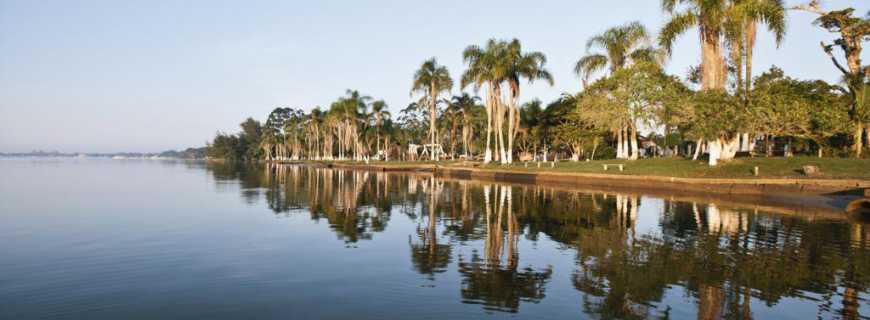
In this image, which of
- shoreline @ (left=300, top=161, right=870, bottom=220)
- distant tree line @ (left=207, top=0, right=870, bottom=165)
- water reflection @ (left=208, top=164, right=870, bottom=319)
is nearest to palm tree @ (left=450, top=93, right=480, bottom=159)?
distant tree line @ (left=207, top=0, right=870, bottom=165)

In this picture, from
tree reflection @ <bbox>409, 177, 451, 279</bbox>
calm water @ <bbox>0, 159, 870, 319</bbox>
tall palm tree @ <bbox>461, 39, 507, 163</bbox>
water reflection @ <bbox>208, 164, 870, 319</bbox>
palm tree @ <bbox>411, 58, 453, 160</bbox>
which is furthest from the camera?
palm tree @ <bbox>411, 58, 453, 160</bbox>

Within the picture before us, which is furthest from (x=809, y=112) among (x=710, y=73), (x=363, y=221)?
(x=363, y=221)

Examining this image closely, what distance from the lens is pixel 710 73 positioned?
43688 millimetres

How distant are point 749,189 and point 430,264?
2669 centimetres

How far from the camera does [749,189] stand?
3216 centimetres

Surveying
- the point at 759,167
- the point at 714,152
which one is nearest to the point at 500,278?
the point at 759,167

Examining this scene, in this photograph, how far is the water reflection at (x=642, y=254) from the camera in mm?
9898

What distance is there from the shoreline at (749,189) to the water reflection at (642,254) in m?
3.47

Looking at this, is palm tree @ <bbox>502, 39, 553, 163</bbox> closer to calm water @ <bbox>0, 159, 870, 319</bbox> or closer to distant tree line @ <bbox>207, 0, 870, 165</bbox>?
distant tree line @ <bbox>207, 0, 870, 165</bbox>

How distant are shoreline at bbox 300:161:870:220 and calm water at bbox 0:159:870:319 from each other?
15.5ft

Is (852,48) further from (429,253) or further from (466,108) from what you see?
(466,108)

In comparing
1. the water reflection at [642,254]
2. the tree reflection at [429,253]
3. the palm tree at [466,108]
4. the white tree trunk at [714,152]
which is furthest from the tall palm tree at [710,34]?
the palm tree at [466,108]

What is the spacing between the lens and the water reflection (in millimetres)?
9898

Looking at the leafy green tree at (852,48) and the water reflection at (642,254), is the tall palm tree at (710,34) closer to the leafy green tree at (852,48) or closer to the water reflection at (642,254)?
the leafy green tree at (852,48)
